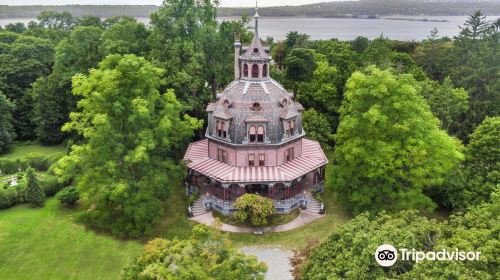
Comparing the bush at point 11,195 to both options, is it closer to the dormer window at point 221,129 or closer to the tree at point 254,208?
the dormer window at point 221,129

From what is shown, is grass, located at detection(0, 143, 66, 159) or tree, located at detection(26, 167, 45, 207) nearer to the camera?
tree, located at detection(26, 167, 45, 207)

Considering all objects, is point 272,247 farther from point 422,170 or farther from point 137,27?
point 137,27

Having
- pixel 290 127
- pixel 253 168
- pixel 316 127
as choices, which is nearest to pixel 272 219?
pixel 253 168

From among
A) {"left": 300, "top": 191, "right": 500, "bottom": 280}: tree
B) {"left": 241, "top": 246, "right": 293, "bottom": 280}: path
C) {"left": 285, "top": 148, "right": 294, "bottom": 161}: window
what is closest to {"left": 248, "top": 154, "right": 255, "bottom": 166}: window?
{"left": 285, "top": 148, "right": 294, "bottom": 161}: window

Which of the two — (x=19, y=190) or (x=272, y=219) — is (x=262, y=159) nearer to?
(x=272, y=219)

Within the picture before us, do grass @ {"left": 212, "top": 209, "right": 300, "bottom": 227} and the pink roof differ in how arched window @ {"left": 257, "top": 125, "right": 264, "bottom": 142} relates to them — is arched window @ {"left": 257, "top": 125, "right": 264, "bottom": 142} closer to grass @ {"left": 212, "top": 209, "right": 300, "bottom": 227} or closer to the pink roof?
the pink roof

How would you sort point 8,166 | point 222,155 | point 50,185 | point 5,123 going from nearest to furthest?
point 222,155, point 50,185, point 8,166, point 5,123

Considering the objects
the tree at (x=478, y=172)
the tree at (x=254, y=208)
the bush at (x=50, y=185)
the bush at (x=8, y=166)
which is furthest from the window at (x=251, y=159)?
the bush at (x=8, y=166)
